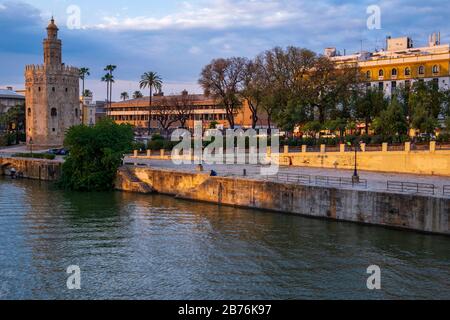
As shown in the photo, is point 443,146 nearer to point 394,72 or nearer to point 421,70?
point 421,70

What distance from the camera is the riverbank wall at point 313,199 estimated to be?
109 feet

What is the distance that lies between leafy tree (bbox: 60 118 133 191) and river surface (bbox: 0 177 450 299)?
1204cm

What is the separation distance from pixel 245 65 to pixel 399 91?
22.6 meters

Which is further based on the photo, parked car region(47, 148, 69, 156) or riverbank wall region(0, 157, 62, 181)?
parked car region(47, 148, 69, 156)

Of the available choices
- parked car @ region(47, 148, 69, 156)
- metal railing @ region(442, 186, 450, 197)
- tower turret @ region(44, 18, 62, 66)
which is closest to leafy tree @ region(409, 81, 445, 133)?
metal railing @ region(442, 186, 450, 197)

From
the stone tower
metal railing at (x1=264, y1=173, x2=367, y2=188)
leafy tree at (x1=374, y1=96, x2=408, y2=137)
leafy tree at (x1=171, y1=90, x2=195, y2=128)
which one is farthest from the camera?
leafy tree at (x1=171, y1=90, x2=195, y2=128)

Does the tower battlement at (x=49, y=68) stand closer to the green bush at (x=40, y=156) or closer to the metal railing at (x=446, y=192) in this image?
the green bush at (x=40, y=156)

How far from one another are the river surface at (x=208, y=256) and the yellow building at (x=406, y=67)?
4497 centimetres

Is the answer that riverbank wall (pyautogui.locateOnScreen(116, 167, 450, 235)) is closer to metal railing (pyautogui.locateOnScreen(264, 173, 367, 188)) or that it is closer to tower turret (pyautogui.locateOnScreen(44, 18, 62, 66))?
metal railing (pyautogui.locateOnScreen(264, 173, 367, 188))

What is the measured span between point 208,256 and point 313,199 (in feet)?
41.4

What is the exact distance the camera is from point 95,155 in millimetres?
55875

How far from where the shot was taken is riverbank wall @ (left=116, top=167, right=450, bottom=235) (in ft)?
109

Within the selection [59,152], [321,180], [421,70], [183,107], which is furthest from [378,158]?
[183,107]
